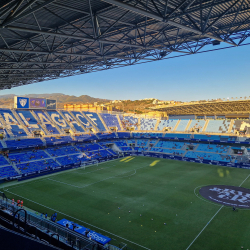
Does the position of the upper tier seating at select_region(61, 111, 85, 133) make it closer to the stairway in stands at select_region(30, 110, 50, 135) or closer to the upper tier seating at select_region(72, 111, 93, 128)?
the upper tier seating at select_region(72, 111, 93, 128)

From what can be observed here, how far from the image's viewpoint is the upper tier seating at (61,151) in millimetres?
48375

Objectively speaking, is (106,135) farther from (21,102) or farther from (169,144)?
(21,102)

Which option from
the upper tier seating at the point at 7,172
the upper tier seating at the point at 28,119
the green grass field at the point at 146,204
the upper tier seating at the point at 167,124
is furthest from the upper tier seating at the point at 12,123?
the upper tier seating at the point at 167,124

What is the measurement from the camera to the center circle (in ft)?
82.1

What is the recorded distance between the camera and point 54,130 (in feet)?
185

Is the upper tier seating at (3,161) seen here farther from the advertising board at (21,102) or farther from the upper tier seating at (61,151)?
the advertising board at (21,102)

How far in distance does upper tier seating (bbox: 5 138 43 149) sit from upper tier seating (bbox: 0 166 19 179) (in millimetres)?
6485

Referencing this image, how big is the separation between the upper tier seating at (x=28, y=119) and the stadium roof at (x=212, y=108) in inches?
1571

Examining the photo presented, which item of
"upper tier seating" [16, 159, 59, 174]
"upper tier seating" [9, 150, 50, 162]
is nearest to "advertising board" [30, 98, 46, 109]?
"upper tier seating" [9, 150, 50, 162]

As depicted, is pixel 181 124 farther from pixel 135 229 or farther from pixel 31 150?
pixel 135 229

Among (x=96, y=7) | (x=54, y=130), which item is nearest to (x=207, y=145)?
(x=54, y=130)

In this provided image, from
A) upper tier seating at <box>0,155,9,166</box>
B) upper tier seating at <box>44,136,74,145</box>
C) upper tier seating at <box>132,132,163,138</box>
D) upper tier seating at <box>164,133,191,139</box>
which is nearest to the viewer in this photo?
upper tier seating at <box>0,155,9,166</box>

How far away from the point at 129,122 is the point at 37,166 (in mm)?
39606

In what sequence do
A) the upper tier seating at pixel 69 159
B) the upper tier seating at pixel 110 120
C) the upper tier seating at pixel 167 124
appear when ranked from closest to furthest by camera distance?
the upper tier seating at pixel 69 159
the upper tier seating at pixel 167 124
the upper tier seating at pixel 110 120
